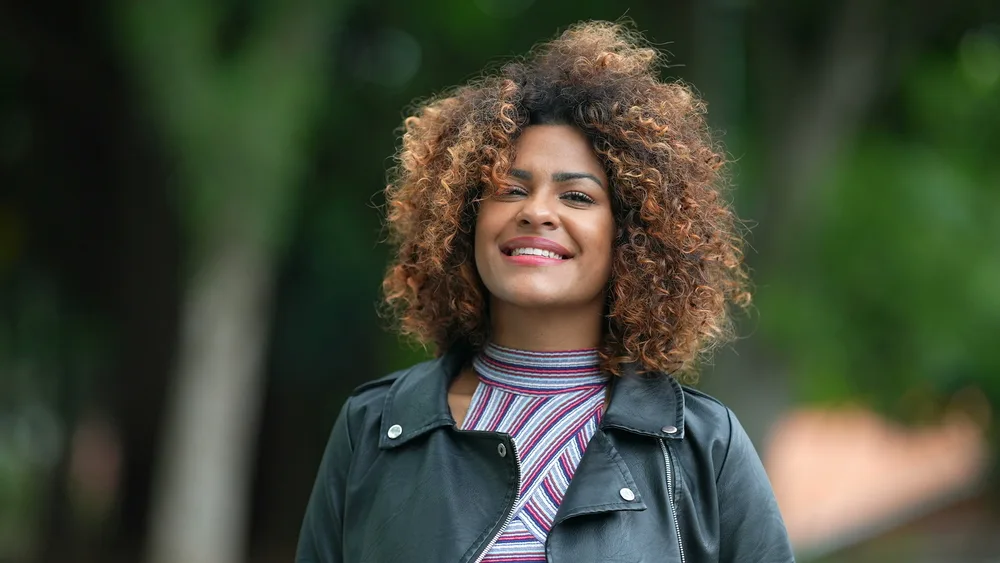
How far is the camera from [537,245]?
8.16 ft

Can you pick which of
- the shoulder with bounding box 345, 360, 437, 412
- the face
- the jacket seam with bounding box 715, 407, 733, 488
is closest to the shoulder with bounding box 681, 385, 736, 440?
the jacket seam with bounding box 715, 407, 733, 488

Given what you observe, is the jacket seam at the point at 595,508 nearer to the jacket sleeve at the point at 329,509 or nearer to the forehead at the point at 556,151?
the jacket sleeve at the point at 329,509

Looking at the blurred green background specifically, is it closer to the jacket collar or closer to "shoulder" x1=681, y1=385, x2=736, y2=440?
the jacket collar

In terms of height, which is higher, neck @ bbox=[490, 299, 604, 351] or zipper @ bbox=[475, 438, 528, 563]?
neck @ bbox=[490, 299, 604, 351]

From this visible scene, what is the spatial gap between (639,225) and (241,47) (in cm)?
494

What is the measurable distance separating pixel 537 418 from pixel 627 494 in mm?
253

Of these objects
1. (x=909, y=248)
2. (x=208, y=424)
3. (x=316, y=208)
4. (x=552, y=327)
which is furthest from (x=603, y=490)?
(x=316, y=208)

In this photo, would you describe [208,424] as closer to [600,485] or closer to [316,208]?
[316,208]

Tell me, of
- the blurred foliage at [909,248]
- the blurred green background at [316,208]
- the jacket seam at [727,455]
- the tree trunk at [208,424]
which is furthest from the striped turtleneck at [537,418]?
the blurred foliage at [909,248]

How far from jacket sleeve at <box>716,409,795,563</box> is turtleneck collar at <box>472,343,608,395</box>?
31cm

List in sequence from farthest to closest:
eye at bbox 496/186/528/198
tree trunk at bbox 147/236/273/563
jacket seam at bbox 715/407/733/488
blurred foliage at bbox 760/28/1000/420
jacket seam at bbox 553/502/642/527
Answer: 1. blurred foliage at bbox 760/28/1000/420
2. tree trunk at bbox 147/236/273/563
3. eye at bbox 496/186/528/198
4. jacket seam at bbox 715/407/733/488
5. jacket seam at bbox 553/502/642/527

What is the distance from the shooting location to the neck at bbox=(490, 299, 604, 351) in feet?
8.48

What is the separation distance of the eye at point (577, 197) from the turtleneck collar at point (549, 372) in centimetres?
30

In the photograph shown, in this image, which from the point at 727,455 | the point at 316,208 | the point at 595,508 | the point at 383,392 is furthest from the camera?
the point at 316,208
